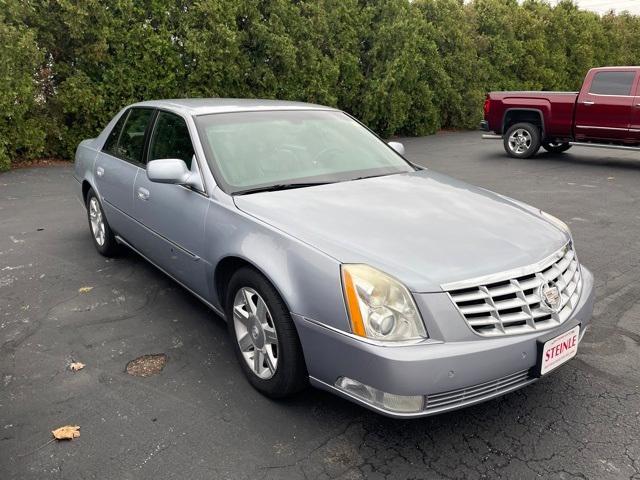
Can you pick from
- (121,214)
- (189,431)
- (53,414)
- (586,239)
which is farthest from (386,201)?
(586,239)

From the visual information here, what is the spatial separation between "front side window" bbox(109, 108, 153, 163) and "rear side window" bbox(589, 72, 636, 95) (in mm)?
9082

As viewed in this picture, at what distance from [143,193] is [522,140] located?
9.62 metres

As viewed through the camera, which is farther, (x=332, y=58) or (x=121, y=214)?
(x=332, y=58)

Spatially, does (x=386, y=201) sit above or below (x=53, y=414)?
above

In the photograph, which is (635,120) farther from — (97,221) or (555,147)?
(97,221)

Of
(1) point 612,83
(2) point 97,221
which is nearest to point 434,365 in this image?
(2) point 97,221

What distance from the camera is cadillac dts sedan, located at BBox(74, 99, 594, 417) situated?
2354 mm

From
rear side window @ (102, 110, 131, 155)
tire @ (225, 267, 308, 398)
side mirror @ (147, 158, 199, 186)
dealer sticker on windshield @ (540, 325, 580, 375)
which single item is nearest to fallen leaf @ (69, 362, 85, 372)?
tire @ (225, 267, 308, 398)

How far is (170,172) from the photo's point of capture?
11.1ft

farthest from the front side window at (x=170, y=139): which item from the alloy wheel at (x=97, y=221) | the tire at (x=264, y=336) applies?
the alloy wheel at (x=97, y=221)

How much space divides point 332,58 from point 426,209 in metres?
11.5

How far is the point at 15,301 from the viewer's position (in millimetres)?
4285

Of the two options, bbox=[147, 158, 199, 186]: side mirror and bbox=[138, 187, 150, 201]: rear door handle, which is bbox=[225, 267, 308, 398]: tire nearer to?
bbox=[147, 158, 199, 186]: side mirror

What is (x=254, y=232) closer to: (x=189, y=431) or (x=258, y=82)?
(x=189, y=431)
